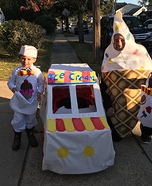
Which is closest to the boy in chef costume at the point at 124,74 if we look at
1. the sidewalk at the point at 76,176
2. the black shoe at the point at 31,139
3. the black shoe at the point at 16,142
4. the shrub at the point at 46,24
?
the sidewalk at the point at 76,176

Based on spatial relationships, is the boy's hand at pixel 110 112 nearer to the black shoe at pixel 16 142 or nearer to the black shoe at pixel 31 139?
the black shoe at pixel 31 139

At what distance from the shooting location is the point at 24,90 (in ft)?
12.4

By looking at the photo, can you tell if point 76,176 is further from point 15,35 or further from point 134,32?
point 134,32

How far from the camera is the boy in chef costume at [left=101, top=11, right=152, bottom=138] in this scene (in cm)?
372

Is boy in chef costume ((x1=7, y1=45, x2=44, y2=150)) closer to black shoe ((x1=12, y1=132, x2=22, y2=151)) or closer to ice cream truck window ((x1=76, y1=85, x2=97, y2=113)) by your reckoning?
black shoe ((x1=12, y1=132, x2=22, y2=151))

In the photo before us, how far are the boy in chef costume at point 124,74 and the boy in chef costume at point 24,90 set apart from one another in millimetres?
939

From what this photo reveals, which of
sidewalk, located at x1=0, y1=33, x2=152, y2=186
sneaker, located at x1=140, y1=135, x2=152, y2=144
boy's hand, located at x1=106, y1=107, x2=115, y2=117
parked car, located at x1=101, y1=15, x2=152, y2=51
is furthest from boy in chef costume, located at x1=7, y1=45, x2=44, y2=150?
parked car, located at x1=101, y1=15, x2=152, y2=51

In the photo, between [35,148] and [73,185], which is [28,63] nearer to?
[35,148]

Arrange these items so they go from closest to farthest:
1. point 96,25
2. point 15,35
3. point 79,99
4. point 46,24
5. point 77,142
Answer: point 77,142 → point 79,99 → point 15,35 → point 96,25 → point 46,24

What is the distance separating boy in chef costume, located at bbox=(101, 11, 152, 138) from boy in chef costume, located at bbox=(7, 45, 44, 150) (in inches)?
37.0

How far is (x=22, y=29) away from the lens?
1080 centimetres

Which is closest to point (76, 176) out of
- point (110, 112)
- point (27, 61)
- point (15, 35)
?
point (110, 112)

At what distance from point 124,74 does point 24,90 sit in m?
1.30

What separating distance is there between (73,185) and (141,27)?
45.6 feet
